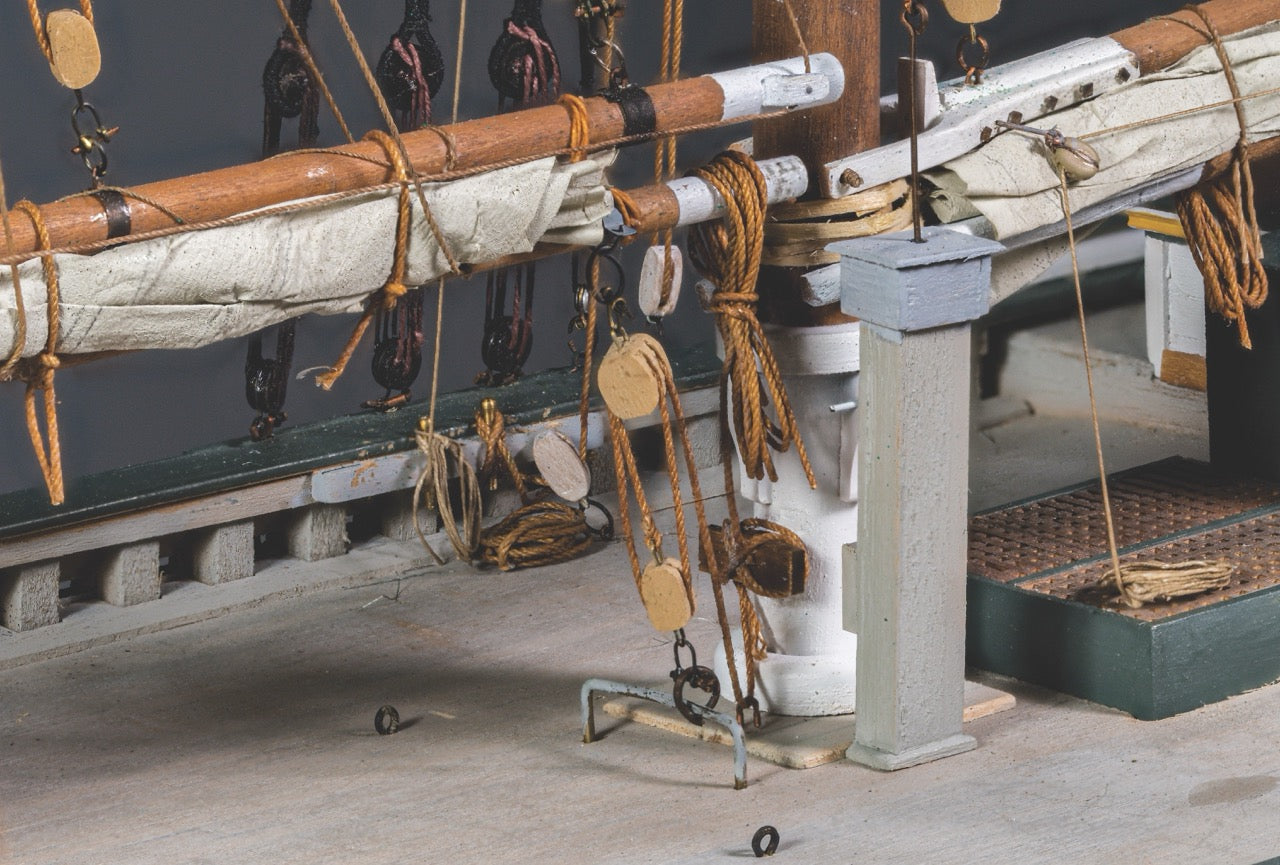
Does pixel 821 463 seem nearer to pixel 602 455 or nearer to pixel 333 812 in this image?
pixel 333 812

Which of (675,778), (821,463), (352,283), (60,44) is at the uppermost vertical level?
(60,44)

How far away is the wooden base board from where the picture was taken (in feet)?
18.1

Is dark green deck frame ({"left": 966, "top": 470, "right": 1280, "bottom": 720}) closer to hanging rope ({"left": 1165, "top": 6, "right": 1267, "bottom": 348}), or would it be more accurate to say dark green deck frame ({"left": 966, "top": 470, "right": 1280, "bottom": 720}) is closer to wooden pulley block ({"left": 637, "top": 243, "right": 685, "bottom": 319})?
hanging rope ({"left": 1165, "top": 6, "right": 1267, "bottom": 348})

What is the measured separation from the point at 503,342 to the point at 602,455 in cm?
48

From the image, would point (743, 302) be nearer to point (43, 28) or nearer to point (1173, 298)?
point (43, 28)

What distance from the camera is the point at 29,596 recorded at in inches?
258

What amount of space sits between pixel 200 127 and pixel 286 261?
3.33m

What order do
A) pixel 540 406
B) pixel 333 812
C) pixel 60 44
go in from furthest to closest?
pixel 540 406 → pixel 333 812 → pixel 60 44

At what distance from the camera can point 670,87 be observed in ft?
17.7

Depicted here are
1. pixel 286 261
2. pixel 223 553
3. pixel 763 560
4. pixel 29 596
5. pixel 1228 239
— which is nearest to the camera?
pixel 286 261

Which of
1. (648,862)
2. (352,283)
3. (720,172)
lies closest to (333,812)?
(648,862)

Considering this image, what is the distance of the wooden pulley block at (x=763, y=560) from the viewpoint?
5578 millimetres

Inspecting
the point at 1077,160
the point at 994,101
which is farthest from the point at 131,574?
the point at 1077,160

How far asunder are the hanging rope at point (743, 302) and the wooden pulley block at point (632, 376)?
276 mm
